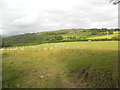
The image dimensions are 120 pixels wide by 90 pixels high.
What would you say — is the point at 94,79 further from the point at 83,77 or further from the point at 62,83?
the point at 62,83

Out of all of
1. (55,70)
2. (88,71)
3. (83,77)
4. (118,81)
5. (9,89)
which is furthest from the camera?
(55,70)

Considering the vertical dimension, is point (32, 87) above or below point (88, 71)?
below

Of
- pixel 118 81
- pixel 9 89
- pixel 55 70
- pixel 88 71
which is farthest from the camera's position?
pixel 55 70

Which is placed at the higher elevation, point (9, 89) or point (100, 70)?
point (100, 70)

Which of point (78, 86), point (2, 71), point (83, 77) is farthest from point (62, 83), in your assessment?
point (2, 71)

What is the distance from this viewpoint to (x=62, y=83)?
33.4 ft

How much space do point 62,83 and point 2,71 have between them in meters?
7.54

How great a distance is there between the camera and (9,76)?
1213cm

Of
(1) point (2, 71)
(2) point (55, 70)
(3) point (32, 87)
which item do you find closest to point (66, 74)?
→ (2) point (55, 70)

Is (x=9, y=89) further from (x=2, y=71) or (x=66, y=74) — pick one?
(x=66, y=74)

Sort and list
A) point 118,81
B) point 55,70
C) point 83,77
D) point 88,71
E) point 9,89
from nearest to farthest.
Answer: point 118,81 → point 9,89 → point 83,77 → point 88,71 → point 55,70

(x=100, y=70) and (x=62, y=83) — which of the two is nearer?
(x=62, y=83)

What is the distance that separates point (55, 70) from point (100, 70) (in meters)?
4.89

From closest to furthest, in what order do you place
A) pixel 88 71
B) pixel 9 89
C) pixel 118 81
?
1. pixel 118 81
2. pixel 9 89
3. pixel 88 71
